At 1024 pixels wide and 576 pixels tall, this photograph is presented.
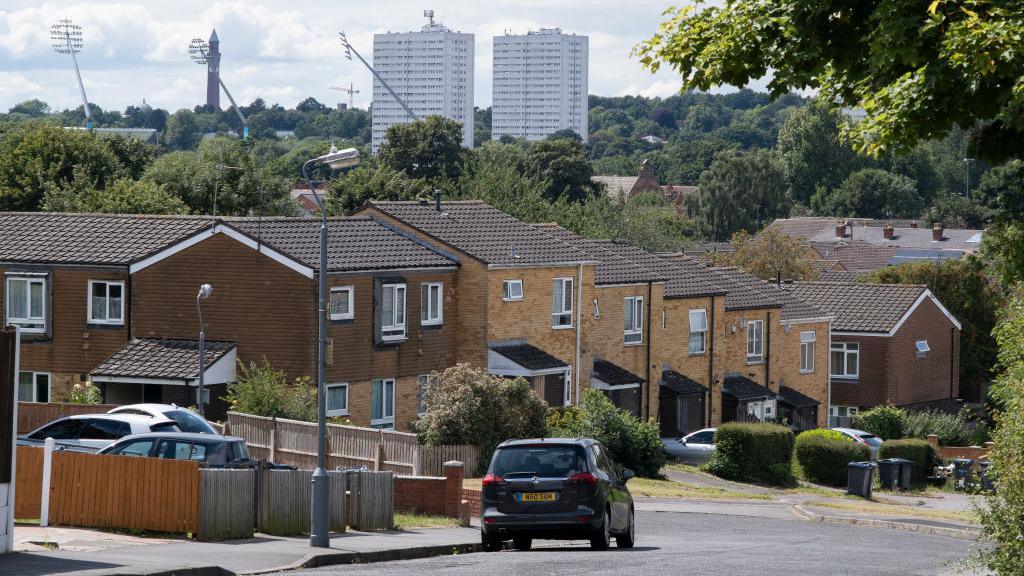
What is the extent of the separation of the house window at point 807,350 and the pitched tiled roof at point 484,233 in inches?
616

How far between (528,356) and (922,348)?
26.3 m

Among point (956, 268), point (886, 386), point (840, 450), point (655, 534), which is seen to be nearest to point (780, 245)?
point (956, 268)

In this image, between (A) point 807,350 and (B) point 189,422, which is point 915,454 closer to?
(A) point 807,350

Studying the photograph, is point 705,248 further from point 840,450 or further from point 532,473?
point 532,473

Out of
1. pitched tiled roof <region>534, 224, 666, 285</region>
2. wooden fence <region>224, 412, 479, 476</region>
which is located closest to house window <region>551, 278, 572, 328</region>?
pitched tiled roof <region>534, 224, 666, 285</region>

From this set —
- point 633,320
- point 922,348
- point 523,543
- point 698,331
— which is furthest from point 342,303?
point 922,348

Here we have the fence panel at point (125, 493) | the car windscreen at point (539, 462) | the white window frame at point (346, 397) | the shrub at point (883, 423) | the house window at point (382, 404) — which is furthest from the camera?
the shrub at point (883, 423)

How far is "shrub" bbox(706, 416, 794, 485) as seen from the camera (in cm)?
4612

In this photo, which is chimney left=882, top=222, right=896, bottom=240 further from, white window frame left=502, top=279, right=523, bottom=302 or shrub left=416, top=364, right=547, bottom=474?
shrub left=416, top=364, right=547, bottom=474

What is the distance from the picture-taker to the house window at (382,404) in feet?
142

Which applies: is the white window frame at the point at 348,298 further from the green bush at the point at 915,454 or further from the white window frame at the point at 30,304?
the green bush at the point at 915,454

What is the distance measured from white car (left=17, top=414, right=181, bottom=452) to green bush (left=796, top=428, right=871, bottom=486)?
2394 centimetres

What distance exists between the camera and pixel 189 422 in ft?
106

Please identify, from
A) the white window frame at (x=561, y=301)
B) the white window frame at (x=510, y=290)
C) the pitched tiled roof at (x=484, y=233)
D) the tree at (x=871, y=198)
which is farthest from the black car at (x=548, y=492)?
the tree at (x=871, y=198)
